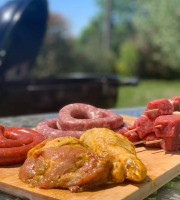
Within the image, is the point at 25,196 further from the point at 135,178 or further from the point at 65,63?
the point at 65,63

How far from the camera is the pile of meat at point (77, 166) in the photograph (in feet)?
5.67

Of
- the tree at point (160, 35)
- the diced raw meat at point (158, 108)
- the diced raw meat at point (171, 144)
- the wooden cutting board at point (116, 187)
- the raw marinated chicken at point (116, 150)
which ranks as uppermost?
the tree at point (160, 35)

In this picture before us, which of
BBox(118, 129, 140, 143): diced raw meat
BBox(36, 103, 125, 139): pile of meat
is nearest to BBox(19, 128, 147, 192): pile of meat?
BBox(36, 103, 125, 139): pile of meat

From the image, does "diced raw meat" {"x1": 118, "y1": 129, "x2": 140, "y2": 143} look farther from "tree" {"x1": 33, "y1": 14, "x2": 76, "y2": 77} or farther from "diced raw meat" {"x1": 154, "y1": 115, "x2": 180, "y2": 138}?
"tree" {"x1": 33, "y1": 14, "x2": 76, "y2": 77}

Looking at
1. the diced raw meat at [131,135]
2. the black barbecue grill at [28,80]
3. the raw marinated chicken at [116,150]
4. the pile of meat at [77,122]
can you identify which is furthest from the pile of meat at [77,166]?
the black barbecue grill at [28,80]

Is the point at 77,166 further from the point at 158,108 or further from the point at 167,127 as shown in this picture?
the point at 158,108

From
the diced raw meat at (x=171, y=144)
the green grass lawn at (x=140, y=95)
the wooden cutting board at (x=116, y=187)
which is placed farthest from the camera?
the green grass lawn at (x=140, y=95)

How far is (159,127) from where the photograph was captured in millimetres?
2510

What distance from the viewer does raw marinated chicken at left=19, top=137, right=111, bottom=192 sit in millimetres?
1724

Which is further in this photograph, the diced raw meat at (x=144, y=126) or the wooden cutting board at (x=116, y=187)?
the diced raw meat at (x=144, y=126)

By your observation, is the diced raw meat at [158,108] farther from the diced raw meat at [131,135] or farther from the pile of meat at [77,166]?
the pile of meat at [77,166]

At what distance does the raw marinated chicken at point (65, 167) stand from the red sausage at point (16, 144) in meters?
0.20

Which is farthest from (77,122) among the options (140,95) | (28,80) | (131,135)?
(140,95)

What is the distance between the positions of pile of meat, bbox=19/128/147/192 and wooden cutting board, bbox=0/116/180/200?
0.04 meters
